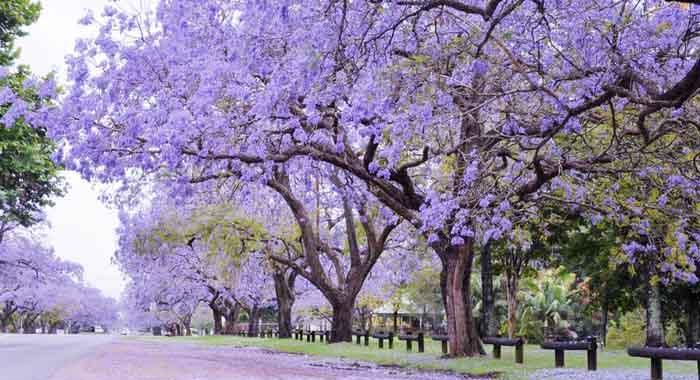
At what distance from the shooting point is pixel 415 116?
1009 cm

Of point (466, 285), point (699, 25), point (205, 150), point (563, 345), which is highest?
point (699, 25)

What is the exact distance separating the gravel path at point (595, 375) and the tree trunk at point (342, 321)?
12.0 metres

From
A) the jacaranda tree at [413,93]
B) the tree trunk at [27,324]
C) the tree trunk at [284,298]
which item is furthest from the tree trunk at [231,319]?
the tree trunk at [27,324]

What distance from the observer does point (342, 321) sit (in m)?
24.6

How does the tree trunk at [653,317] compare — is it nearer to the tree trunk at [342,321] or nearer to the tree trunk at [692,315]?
the tree trunk at [692,315]

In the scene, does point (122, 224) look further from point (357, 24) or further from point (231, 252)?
point (357, 24)

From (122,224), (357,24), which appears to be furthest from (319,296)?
(357,24)

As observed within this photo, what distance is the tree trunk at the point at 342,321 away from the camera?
2408 centimetres

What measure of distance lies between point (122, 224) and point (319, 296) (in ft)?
82.6

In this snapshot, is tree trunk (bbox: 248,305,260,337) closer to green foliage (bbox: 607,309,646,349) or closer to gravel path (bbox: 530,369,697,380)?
green foliage (bbox: 607,309,646,349)

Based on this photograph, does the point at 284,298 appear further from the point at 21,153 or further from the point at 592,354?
the point at 592,354

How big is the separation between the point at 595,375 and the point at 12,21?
18684mm

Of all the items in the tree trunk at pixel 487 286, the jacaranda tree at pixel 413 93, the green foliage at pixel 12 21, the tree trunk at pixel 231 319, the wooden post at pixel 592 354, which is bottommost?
the tree trunk at pixel 231 319

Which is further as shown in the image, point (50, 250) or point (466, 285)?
point (50, 250)
